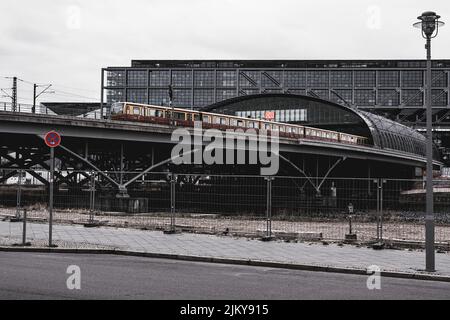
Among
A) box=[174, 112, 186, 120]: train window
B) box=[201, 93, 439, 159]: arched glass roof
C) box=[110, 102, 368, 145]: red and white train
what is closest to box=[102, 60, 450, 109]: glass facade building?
box=[201, 93, 439, 159]: arched glass roof

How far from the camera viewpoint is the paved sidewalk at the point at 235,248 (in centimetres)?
1173

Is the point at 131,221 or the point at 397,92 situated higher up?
the point at 397,92

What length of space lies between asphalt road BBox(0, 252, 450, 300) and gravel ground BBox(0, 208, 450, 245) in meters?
5.78

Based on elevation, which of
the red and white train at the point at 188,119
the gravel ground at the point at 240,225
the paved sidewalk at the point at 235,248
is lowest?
the paved sidewalk at the point at 235,248

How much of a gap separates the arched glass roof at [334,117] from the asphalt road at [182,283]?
228 ft

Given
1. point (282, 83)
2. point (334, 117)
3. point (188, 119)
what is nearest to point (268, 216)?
point (188, 119)

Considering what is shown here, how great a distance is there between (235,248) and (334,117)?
77.7 m

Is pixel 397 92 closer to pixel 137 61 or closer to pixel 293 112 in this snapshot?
pixel 293 112

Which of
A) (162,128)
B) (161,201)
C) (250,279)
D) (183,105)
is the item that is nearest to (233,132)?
(162,128)

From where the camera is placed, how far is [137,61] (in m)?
125

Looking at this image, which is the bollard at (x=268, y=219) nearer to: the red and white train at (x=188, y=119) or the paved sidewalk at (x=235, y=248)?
the paved sidewalk at (x=235, y=248)

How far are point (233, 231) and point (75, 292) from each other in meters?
9.25

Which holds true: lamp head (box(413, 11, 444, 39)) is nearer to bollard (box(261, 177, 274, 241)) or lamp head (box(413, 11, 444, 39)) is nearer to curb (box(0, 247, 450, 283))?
curb (box(0, 247, 450, 283))

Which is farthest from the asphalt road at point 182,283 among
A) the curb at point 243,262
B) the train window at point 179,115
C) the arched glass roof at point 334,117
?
the arched glass roof at point 334,117
